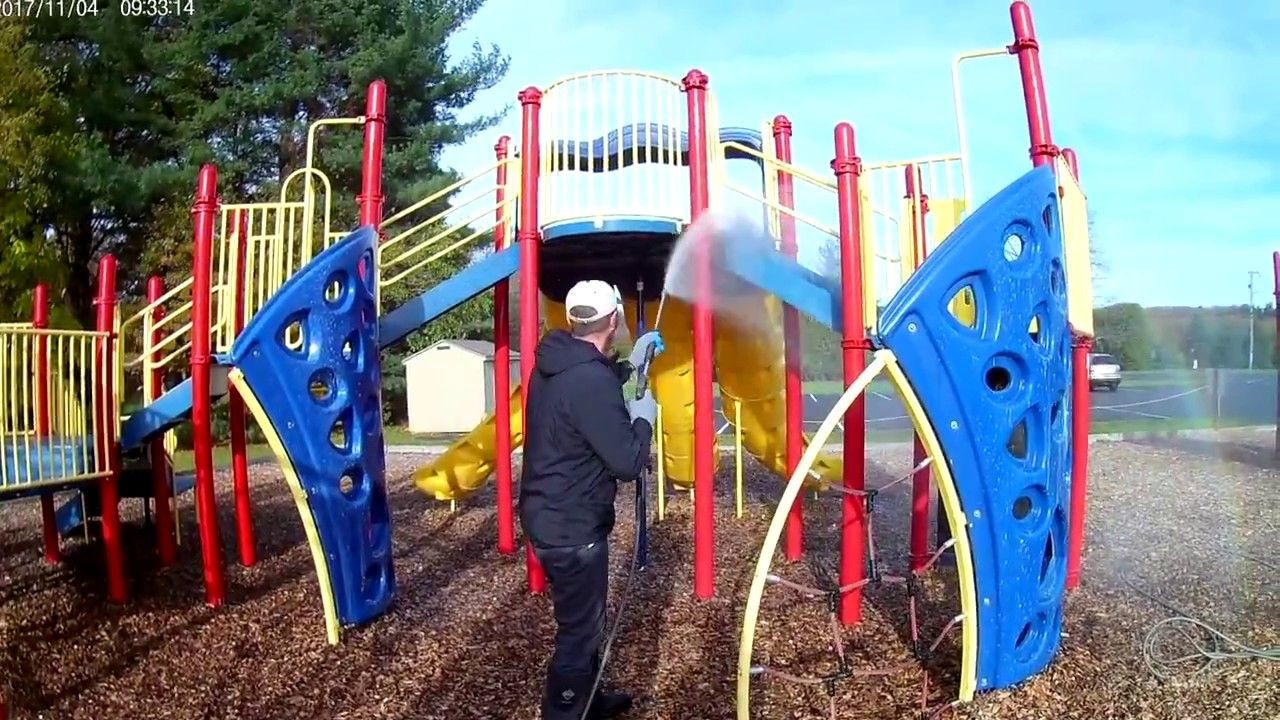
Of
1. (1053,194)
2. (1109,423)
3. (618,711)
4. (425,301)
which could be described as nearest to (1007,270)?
(1053,194)

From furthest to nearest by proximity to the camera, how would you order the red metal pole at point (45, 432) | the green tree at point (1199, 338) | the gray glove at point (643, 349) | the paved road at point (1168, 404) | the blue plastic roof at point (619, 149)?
the paved road at point (1168, 404) → the green tree at point (1199, 338) → the red metal pole at point (45, 432) → the blue plastic roof at point (619, 149) → the gray glove at point (643, 349)

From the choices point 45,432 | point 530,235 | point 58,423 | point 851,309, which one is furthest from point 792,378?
point 45,432

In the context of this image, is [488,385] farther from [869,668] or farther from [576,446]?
[576,446]

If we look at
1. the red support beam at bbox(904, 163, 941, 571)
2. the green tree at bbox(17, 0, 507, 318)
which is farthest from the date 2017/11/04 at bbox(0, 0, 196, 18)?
the red support beam at bbox(904, 163, 941, 571)

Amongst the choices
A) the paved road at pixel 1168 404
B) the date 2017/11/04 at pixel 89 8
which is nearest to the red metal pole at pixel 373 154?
the paved road at pixel 1168 404

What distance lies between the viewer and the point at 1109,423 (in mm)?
21250

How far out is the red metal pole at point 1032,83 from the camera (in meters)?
5.24

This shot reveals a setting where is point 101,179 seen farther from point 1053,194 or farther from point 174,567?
point 1053,194

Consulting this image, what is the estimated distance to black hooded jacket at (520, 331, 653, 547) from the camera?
12.3 feet

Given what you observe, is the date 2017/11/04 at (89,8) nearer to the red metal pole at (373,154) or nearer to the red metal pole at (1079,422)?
the red metal pole at (373,154)

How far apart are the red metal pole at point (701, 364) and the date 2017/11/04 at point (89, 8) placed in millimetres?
19303

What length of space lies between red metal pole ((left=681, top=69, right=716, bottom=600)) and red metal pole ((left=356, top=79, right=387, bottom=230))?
6.07ft

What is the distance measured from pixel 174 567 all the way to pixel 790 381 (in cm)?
476

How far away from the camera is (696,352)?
6.26 meters
